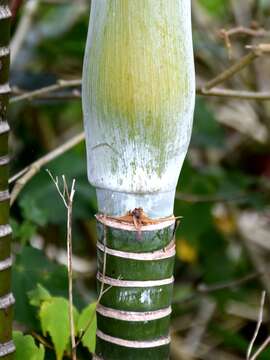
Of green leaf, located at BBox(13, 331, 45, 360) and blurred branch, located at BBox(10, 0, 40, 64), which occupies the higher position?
blurred branch, located at BBox(10, 0, 40, 64)

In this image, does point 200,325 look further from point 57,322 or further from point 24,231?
point 57,322

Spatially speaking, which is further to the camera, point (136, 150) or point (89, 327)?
point (89, 327)

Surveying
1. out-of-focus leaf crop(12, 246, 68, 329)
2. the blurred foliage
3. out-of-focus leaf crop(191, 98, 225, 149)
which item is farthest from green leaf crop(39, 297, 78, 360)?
out-of-focus leaf crop(191, 98, 225, 149)

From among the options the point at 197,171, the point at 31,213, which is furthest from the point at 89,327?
the point at 197,171

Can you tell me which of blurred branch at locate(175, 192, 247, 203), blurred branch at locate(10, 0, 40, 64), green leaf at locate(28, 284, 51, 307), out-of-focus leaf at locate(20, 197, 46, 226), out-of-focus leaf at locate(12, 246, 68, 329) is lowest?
blurred branch at locate(175, 192, 247, 203)

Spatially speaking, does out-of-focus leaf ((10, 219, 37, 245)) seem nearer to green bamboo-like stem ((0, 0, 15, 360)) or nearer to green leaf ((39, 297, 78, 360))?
green leaf ((39, 297, 78, 360))

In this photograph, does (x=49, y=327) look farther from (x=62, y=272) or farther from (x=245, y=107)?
(x=245, y=107)

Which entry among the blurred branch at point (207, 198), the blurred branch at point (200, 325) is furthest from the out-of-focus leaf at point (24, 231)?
the blurred branch at point (200, 325)
